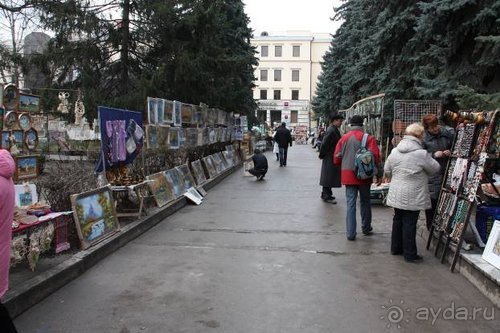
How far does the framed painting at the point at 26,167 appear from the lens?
6.56 m

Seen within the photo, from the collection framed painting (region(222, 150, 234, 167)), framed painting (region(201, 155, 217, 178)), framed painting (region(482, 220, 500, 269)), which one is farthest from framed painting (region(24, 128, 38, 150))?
framed painting (region(222, 150, 234, 167))

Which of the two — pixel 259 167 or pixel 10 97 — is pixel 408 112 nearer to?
pixel 259 167

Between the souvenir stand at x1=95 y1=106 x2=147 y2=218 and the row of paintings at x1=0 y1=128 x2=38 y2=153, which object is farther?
the souvenir stand at x1=95 y1=106 x2=147 y2=218

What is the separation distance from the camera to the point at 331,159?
35.7 ft

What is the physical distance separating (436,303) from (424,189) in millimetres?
1697

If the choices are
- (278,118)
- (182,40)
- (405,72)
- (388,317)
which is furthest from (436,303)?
(278,118)

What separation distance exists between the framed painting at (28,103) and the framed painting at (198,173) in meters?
6.10

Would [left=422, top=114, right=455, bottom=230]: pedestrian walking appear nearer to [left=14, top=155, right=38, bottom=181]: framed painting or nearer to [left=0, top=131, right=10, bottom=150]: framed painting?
[left=14, top=155, right=38, bottom=181]: framed painting

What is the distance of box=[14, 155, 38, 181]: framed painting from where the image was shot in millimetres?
6559

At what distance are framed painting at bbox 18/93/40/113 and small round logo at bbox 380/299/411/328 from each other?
538cm

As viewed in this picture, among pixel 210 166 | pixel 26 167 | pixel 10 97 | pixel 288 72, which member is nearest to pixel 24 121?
pixel 10 97

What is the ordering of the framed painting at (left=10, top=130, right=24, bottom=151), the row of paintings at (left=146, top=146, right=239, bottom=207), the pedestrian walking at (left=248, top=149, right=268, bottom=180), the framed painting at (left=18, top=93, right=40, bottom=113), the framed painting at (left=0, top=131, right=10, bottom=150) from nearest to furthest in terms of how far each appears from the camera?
1. the framed painting at (left=0, top=131, right=10, bottom=150)
2. the framed painting at (left=10, top=130, right=24, bottom=151)
3. the framed painting at (left=18, top=93, right=40, bottom=113)
4. the row of paintings at (left=146, top=146, right=239, bottom=207)
5. the pedestrian walking at (left=248, top=149, right=268, bottom=180)

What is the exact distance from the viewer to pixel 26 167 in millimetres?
6777

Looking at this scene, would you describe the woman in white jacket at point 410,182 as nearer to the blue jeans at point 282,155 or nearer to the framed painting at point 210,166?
the framed painting at point 210,166
